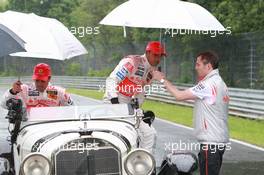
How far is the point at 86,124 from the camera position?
6.95m

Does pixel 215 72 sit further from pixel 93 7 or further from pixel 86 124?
pixel 93 7

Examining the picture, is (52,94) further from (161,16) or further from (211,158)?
(211,158)

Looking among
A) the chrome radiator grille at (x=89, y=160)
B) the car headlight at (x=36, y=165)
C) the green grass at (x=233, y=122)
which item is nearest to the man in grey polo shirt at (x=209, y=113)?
the chrome radiator grille at (x=89, y=160)

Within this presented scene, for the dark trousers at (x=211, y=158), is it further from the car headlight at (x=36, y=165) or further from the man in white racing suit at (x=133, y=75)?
the car headlight at (x=36, y=165)

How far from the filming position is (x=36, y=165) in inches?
247

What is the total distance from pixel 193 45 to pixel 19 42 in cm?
2355

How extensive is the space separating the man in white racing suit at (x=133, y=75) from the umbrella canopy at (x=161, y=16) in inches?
20.6

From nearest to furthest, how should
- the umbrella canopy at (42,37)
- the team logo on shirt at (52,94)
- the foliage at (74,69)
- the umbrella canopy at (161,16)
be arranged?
the team logo on shirt at (52,94) < the umbrella canopy at (161,16) < the umbrella canopy at (42,37) < the foliage at (74,69)

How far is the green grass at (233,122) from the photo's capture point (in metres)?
15.9

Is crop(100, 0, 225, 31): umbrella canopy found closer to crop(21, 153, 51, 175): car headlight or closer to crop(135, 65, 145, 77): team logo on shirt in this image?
crop(135, 65, 145, 77): team logo on shirt

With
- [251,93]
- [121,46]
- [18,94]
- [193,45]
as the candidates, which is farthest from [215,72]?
[121,46]

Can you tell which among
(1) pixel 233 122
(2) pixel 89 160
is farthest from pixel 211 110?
(1) pixel 233 122

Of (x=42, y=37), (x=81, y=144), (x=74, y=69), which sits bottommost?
(x=74, y=69)

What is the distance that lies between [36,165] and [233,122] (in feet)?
45.2
